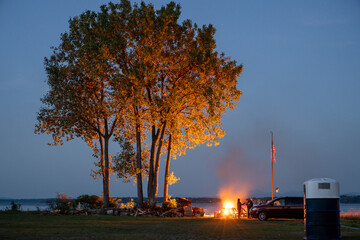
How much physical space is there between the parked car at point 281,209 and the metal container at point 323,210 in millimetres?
15606

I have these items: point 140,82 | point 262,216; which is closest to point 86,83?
point 140,82

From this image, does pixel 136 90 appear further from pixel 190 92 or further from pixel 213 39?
pixel 213 39

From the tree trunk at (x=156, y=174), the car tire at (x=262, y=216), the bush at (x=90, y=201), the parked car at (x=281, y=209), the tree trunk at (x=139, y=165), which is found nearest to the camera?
the parked car at (x=281, y=209)

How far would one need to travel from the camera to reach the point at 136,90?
1404 inches

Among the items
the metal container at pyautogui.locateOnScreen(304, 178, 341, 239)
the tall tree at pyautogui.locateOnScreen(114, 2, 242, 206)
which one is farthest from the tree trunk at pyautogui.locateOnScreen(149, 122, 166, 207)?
the metal container at pyautogui.locateOnScreen(304, 178, 341, 239)

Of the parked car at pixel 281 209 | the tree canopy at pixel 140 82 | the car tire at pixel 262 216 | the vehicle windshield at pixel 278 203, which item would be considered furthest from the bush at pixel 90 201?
the vehicle windshield at pixel 278 203

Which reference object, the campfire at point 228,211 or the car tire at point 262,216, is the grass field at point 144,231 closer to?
the car tire at point 262,216

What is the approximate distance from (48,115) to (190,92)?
41.2 ft

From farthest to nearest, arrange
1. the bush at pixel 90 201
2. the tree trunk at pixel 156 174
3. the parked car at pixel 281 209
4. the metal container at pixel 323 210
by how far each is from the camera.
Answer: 1. the bush at pixel 90 201
2. the tree trunk at pixel 156 174
3. the parked car at pixel 281 209
4. the metal container at pixel 323 210

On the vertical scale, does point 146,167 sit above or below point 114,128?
below

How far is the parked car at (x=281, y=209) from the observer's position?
102 feet

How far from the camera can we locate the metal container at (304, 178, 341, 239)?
51.4ft

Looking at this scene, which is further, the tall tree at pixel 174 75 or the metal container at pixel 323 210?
the tall tree at pixel 174 75

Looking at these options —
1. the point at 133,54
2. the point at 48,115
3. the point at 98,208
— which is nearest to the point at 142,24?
the point at 133,54
